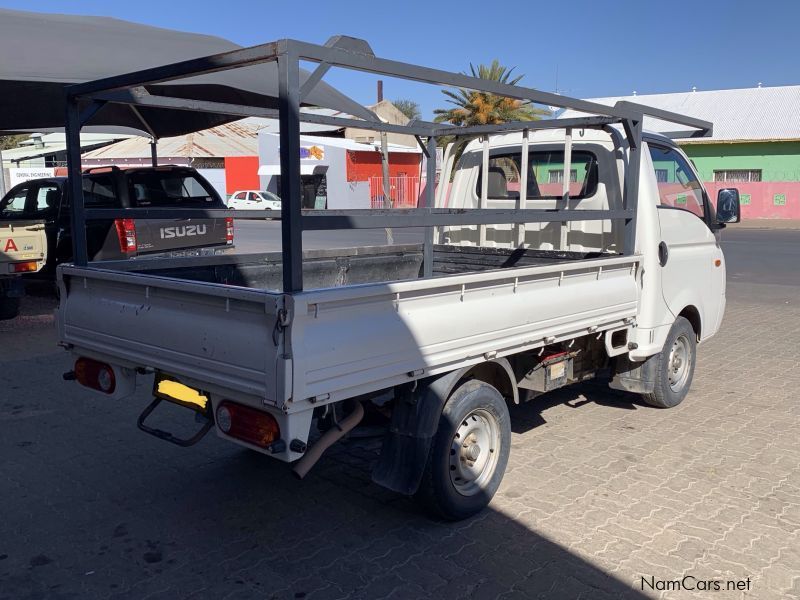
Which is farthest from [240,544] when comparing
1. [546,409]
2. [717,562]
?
[546,409]

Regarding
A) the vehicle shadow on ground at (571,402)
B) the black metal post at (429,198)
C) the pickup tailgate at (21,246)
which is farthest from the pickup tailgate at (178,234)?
the vehicle shadow on ground at (571,402)

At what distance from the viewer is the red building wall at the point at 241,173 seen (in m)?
40.9

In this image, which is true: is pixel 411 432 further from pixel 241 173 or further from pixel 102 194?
pixel 241 173

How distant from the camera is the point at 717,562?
139 inches

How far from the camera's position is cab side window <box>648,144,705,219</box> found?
552 centimetres

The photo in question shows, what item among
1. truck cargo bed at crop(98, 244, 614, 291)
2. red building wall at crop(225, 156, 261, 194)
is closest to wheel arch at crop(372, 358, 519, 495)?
truck cargo bed at crop(98, 244, 614, 291)

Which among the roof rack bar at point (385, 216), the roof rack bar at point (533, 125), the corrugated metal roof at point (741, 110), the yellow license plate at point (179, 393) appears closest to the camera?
the roof rack bar at point (385, 216)

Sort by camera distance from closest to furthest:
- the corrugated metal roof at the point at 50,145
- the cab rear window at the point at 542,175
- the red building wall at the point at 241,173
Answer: the cab rear window at the point at 542,175
the corrugated metal roof at the point at 50,145
the red building wall at the point at 241,173

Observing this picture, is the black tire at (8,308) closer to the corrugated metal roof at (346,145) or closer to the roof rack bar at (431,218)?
the roof rack bar at (431,218)

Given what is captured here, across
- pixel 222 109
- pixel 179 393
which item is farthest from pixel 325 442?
pixel 222 109

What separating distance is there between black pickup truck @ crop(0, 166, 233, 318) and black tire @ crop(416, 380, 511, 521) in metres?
6.45

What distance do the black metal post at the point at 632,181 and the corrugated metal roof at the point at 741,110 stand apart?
30.8 meters

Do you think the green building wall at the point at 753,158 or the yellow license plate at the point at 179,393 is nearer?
the yellow license plate at the point at 179,393

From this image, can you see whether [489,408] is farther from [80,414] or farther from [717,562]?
[80,414]
